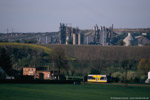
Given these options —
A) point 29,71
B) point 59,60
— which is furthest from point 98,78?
point 29,71

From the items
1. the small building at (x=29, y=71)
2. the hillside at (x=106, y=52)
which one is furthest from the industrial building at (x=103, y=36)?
the small building at (x=29, y=71)

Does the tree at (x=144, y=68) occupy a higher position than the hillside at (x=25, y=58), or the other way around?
the hillside at (x=25, y=58)

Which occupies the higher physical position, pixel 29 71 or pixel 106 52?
pixel 106 52

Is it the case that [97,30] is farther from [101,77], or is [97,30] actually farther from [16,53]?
[101,77]

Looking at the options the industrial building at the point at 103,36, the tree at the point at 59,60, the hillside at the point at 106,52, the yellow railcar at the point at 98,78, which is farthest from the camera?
the industrial building at the point at 103,36

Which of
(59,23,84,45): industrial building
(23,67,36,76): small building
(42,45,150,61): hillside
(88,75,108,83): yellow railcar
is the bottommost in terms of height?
(88,75,108,83): yellow railcar

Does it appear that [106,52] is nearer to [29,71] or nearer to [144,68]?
[144,68]

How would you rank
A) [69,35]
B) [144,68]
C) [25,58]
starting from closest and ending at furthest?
[144,68] → [25,58] → [69,35]

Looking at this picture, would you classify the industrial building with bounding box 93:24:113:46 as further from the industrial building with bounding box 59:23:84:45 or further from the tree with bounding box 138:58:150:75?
the tree with bounding box 138:58:150:75

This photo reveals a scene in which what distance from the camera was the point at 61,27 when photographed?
16838 centimetres

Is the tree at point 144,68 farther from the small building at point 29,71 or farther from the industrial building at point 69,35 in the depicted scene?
the industrial building at point 69,35

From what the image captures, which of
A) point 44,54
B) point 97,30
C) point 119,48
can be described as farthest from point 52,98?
point 97,30

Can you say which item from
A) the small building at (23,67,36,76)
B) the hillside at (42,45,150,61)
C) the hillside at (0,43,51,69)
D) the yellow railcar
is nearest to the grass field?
the yellow railcar

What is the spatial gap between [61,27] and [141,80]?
11334 centimetres
